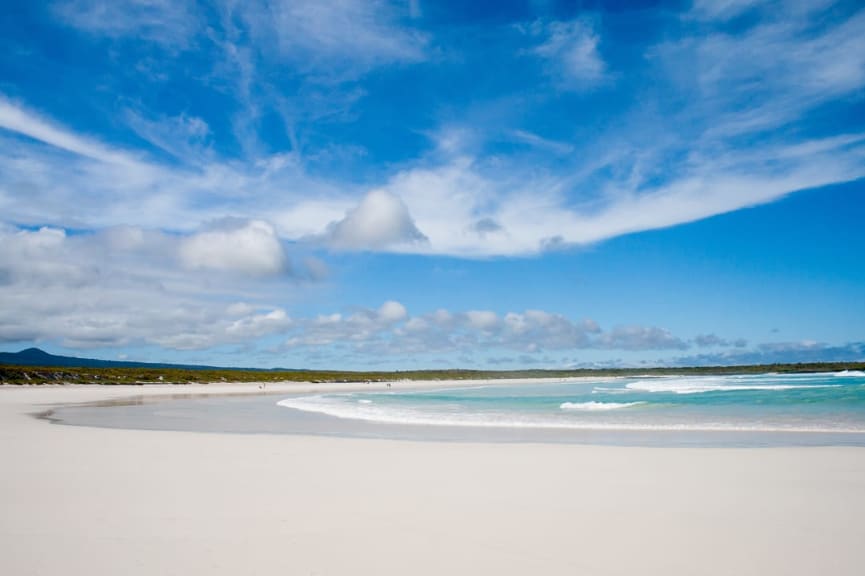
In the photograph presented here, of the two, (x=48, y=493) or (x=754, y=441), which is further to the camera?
(x=754, y=441)

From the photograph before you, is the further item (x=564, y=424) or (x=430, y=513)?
(x=564, y=424)

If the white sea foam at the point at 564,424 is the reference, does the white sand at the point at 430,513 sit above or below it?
above

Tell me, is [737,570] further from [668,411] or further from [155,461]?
[668,411]

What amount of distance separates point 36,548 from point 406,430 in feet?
44.9

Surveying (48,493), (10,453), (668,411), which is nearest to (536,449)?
(48,493)

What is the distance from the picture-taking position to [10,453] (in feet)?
39.2

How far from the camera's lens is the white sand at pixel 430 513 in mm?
5465

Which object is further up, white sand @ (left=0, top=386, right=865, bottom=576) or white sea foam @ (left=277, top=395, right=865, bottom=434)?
white sand @ (left=0, top=386, right=865, bottom=576)

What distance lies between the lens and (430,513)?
23.7ft

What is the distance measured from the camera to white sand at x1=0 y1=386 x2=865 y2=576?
215 inches

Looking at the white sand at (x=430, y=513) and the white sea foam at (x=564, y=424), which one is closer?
the white sand at (x=430, y=513)

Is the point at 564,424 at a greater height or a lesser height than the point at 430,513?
lesser

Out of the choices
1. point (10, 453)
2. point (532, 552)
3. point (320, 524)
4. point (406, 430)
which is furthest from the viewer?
point (406, 430)

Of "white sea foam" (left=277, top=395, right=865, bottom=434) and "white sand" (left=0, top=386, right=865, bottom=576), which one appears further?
"white sea foam" (left=277, top=395, right=865, bottom=434)
